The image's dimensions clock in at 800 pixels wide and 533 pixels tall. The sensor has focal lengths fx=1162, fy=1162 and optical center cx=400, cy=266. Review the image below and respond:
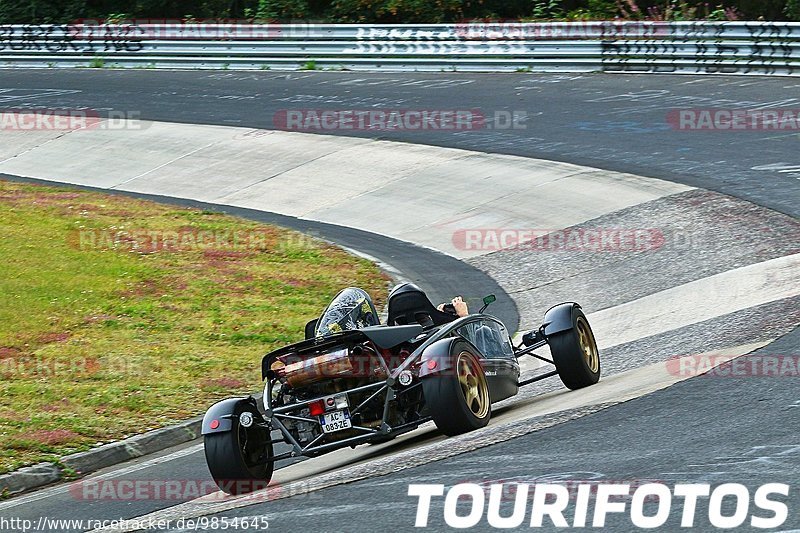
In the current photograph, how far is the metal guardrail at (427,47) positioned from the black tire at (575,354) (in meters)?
14.9

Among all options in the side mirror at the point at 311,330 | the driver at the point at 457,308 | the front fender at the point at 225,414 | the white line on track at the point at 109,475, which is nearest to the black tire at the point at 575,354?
the driver at the point at 457,308

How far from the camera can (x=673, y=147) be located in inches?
773

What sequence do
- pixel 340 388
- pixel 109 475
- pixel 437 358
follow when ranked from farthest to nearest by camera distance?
pixel 109 475
pixel 340 388
pixel 437 358

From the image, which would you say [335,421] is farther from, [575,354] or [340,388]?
[575,354]

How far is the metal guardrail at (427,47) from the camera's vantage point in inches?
932

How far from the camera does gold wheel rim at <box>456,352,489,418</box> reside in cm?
798

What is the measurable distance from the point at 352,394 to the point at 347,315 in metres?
0.86

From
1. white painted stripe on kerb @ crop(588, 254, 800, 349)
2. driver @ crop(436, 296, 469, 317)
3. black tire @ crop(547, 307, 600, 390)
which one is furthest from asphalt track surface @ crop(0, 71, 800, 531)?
white painted stripe on kerb @ crop(588, 254, 800, 349)

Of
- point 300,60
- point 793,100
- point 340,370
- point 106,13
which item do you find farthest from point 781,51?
point 106,13

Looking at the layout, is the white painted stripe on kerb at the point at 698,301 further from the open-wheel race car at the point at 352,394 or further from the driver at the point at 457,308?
the open-wheel race car at the point at 352,394

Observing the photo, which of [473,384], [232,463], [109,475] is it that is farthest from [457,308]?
[109,475]

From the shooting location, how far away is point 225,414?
795 cm

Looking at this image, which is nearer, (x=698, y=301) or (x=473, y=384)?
(x=473, y=384)

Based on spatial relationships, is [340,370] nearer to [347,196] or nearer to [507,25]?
[347,196]
